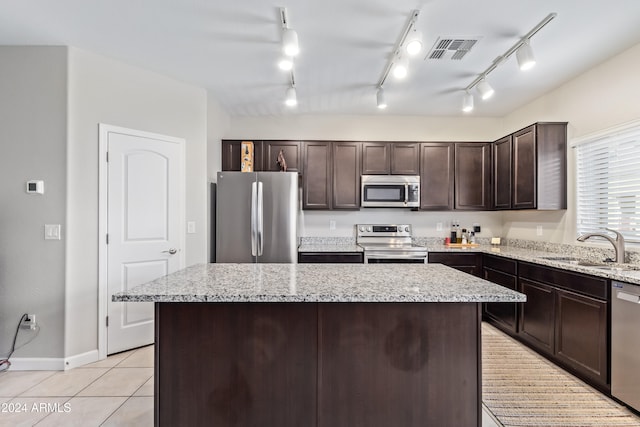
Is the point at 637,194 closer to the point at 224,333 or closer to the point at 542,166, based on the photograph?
A: the point at 542,166

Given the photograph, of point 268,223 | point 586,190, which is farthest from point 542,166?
point 268,223

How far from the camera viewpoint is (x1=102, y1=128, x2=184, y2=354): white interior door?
2.95 m

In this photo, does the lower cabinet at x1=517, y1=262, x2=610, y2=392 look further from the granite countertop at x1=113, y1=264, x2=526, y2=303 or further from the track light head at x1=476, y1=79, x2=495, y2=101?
the track light head at x1=476, y1=79, x2=495, y2=101

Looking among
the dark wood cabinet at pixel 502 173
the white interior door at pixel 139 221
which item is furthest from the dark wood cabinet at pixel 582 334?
the white interior door at pixel 139 221

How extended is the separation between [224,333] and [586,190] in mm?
3578

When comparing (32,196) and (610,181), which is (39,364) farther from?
(610,181)

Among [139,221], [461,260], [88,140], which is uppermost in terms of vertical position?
[88,140]

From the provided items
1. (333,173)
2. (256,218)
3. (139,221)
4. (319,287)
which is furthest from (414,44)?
(139,221)

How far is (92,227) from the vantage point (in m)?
2.84

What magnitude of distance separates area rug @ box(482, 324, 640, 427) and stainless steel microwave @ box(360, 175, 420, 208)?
200 centimetres

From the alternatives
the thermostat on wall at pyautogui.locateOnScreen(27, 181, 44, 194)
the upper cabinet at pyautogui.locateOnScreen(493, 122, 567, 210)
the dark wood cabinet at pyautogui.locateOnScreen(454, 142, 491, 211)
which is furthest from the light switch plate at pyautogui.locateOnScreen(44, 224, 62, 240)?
the upper cabinet at pyautogui.locateOnScreen(493, 122, 567, 210)

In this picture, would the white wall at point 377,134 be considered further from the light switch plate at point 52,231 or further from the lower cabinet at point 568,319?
the light switch plate at point 52,231

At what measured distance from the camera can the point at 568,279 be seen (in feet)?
8.35

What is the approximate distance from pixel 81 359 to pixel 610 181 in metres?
4.97
